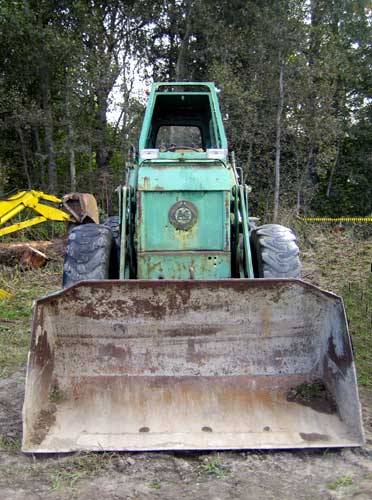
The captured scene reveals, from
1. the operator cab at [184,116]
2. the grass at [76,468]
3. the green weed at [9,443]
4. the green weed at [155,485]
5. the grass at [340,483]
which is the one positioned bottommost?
the green weed at [9,443]

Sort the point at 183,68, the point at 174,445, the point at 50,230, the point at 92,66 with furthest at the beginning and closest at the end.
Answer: the point at 183,68
the point at 92,66
the point at 50,230
the point at 174,445

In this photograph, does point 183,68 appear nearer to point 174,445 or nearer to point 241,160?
point 241,160

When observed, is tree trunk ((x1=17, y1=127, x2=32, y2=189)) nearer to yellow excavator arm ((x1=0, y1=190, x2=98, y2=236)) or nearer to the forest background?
the forest background

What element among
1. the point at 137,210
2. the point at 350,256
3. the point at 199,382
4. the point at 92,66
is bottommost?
the point at 350,256

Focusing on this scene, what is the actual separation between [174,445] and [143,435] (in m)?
0.22

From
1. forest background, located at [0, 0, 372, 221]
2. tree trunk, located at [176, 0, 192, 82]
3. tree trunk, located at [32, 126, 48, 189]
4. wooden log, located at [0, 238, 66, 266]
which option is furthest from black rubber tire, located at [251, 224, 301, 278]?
tree trunk, located at [176, 0, 192, 82]

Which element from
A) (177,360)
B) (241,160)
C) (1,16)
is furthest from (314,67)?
(177,360)

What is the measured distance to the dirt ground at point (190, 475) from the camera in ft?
9.48

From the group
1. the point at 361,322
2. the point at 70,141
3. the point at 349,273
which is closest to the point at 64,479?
the point at 361,322

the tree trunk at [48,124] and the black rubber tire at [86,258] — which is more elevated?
the tree trunk at [48,124]

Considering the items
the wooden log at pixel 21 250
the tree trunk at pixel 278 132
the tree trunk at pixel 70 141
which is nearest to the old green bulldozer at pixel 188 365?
the wooden log at pixel 21 250

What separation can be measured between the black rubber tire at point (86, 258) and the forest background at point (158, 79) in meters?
10.1

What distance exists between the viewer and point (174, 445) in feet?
10.7

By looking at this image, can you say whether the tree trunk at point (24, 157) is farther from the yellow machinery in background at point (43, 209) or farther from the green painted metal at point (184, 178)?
the green painted metal at point (184, 178)
